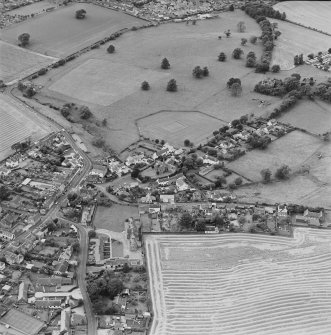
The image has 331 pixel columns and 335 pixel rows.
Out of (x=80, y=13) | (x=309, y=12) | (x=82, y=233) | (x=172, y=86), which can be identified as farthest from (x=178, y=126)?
(x=309, y=12)

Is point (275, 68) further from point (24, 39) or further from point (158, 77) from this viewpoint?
point (24, 39)

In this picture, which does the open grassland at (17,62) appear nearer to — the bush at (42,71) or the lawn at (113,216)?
the bush at (42,71)

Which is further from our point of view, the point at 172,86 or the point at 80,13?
the point at 80,13

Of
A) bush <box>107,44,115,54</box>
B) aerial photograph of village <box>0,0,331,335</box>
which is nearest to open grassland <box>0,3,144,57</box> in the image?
aerial photograph of village <box>0,0,331,335</box>

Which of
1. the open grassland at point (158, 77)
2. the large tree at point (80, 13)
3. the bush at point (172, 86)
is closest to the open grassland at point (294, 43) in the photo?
the open grassland at point (158, 77)

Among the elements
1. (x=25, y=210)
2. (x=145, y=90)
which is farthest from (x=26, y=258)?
(x=145, y=90)

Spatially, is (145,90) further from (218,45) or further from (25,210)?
(25,210)

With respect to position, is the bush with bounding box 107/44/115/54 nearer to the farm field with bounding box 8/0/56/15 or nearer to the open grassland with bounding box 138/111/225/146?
the open grassland with bounding box 138/111/225/146
